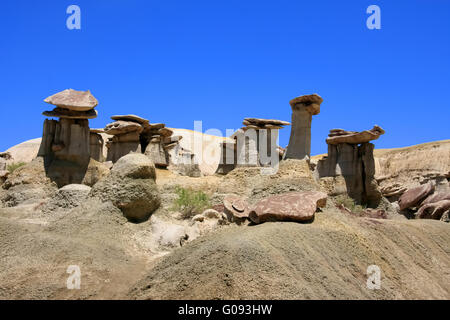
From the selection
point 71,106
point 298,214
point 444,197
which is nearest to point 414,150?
point 444,197

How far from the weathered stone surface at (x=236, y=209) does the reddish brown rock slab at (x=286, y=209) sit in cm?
59

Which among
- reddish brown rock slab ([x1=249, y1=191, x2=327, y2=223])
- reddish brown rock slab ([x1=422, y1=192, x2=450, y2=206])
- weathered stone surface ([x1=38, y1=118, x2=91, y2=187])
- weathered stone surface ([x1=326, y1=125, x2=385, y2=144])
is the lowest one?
reddish brown rock slab ([x1=422, y1=192, x2=450, y2=206])

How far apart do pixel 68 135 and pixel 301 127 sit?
5.83m

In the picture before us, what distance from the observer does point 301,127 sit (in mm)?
12531

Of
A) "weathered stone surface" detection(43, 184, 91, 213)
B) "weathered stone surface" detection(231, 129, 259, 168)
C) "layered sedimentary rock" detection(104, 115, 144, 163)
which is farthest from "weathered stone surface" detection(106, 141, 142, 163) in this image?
"weathered stone surface" detection(43, 184, 91, 213)

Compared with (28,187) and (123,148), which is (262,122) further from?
(28,187)

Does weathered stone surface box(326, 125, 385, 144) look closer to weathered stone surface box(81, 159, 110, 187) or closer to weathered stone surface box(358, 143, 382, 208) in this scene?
weathered stone surface box(358, 143, 382, 208)

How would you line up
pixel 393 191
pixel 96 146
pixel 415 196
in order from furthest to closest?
pixel 393 191, pixel 96 146, pixel 415 196

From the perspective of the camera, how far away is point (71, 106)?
11844 mm

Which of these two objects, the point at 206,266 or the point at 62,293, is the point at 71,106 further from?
the point at 206,266

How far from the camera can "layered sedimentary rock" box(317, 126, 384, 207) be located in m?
15.3

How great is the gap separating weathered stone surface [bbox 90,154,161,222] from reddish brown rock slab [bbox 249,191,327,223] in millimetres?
2120

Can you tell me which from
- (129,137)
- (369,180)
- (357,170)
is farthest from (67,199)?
(369,180)
